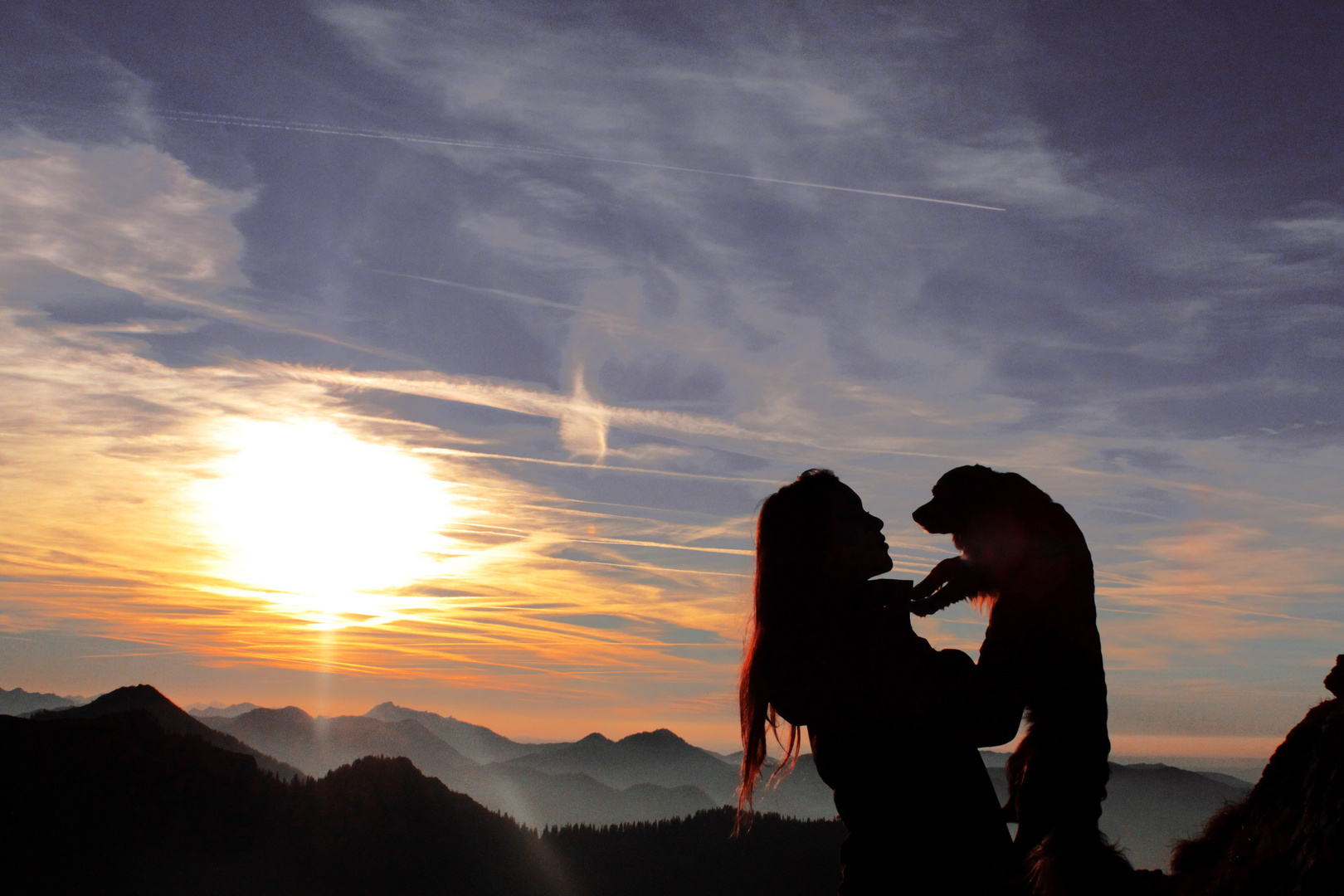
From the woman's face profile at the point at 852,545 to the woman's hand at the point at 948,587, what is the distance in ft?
5.79

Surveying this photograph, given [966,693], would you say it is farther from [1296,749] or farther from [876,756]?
[1296,749]

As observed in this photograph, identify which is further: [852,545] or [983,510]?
[983,510]

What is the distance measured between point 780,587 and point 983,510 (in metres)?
2.50

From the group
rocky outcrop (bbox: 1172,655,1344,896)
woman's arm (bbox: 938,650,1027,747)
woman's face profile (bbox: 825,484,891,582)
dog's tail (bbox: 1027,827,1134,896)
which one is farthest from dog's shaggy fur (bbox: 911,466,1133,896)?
rocky outcrop (bbox: 1172,655,1344,896)

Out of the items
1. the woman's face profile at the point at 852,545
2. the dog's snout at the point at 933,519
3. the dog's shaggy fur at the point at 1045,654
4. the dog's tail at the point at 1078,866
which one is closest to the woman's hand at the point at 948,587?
the dog's shaggy fur at the point at 1045,654

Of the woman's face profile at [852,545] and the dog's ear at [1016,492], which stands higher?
the dog's ear at [1016,492]

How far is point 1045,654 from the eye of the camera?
5023 mm

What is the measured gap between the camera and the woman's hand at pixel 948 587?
5441 millimetres

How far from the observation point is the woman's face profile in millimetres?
3715

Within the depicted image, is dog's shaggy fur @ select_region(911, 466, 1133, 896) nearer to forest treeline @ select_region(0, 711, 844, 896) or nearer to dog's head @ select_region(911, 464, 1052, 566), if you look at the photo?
dog's head @ select_region(911, 464, 1052, 566)

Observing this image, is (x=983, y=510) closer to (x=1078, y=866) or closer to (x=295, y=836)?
(x=1078, y=866)

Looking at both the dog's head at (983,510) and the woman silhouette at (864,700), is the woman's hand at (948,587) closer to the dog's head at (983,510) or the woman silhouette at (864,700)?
the dog's head at (983,510)

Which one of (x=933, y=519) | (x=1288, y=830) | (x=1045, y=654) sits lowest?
(x=1288, y=830)

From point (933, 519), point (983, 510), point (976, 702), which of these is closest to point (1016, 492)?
point (983, 510)
